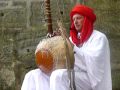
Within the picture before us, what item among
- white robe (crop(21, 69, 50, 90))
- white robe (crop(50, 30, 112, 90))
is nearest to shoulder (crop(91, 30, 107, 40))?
white robe (crop(50, 30, 112, 90))

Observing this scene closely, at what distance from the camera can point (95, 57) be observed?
25.6 ft

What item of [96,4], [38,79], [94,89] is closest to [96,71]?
[94,89]

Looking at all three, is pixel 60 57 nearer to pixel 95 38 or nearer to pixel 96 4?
pixel 95 38

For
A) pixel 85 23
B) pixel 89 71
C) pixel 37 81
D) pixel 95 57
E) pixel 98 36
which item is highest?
pixel 85 23

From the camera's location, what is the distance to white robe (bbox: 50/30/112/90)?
25.5 ft

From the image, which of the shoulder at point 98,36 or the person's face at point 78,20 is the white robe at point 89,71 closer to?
the shoulder at point 98,36

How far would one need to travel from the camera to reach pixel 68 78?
7488 mm

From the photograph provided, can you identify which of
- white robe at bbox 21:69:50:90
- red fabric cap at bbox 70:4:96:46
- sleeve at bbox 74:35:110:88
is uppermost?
red fabric cap at bbox 70:4:96:46

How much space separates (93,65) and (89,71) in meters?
0.09

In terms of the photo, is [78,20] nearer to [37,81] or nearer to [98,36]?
[98,36]

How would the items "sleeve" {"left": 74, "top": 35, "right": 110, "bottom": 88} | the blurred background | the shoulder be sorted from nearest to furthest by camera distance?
"sleeve" {"left": 74, "top": 35, "right": 110, "bottom": 88} → the shoulder → the blurred background

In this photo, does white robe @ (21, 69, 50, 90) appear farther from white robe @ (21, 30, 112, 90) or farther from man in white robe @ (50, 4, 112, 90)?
man in white robe @ (50, 4, 112, 90)

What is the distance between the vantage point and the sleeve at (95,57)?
7773mm

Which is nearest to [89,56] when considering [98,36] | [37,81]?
[98,36]
